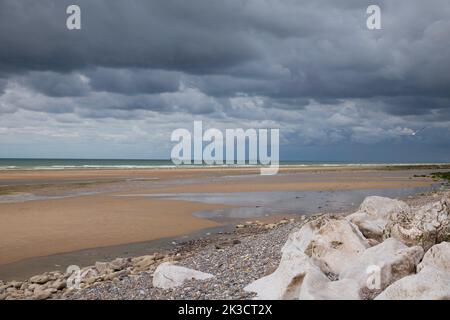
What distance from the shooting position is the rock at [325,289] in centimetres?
666

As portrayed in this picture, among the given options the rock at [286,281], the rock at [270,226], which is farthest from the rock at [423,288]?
the rock at [270,226]

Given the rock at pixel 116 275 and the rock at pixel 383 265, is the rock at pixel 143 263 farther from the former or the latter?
the rock at pixel 383 265

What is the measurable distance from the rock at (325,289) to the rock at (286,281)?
180mm

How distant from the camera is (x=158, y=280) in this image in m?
8.83

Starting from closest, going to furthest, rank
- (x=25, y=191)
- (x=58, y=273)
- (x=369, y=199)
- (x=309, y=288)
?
1. (x=309, y=288)
2. (x=58, y=273)
3. (x=369, y=199)
4. (x=25, y=191)

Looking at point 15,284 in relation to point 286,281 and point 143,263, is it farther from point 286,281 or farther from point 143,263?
point 286,281

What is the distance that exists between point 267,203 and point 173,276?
18534 mm

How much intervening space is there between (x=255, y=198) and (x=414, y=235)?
2116cm

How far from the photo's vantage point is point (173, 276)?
346 inches

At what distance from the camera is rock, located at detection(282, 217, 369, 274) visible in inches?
339

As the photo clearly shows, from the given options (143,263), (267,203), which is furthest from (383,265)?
(267,203)

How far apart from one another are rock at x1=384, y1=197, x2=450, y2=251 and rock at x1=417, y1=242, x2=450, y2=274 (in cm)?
112

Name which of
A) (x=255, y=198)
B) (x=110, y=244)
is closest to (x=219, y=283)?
(x=110, y=244)
